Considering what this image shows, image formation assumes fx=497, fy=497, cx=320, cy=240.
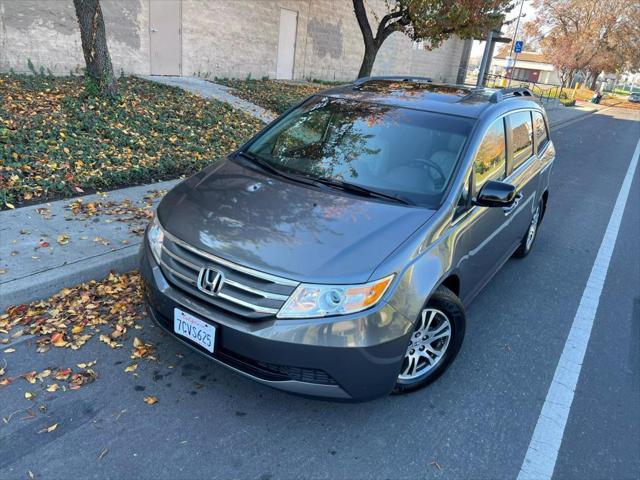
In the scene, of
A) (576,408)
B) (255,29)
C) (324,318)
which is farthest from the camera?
(255,29)

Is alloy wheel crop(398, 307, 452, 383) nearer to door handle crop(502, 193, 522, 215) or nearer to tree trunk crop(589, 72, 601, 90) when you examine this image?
door handle crop(502, 193, 522, 215)

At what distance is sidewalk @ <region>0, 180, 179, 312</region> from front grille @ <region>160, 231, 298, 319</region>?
1.54m

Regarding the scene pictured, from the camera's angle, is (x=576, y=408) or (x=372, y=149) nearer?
(x=576, y=408)

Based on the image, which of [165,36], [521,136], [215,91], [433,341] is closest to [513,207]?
[521,136]

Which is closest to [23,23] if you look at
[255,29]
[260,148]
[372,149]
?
[255,29]

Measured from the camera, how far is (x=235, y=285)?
2549mm

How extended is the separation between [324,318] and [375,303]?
0.27 m

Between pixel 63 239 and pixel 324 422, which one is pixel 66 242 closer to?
pixel 63 239

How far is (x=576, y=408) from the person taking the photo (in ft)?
10.4

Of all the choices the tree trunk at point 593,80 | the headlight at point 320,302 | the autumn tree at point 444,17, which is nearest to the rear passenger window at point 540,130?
the headlight at point 320,302

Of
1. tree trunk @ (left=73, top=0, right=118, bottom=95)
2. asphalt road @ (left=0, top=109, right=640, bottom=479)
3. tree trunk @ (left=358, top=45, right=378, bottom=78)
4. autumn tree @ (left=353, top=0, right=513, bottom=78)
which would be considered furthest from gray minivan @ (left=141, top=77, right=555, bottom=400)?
tree trunk @ (left=358, top=45, right=378, bottom=78)

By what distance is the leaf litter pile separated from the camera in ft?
9.74

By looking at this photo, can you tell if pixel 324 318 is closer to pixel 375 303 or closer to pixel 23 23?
pixel 375 303

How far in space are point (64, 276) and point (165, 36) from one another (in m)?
11.2
